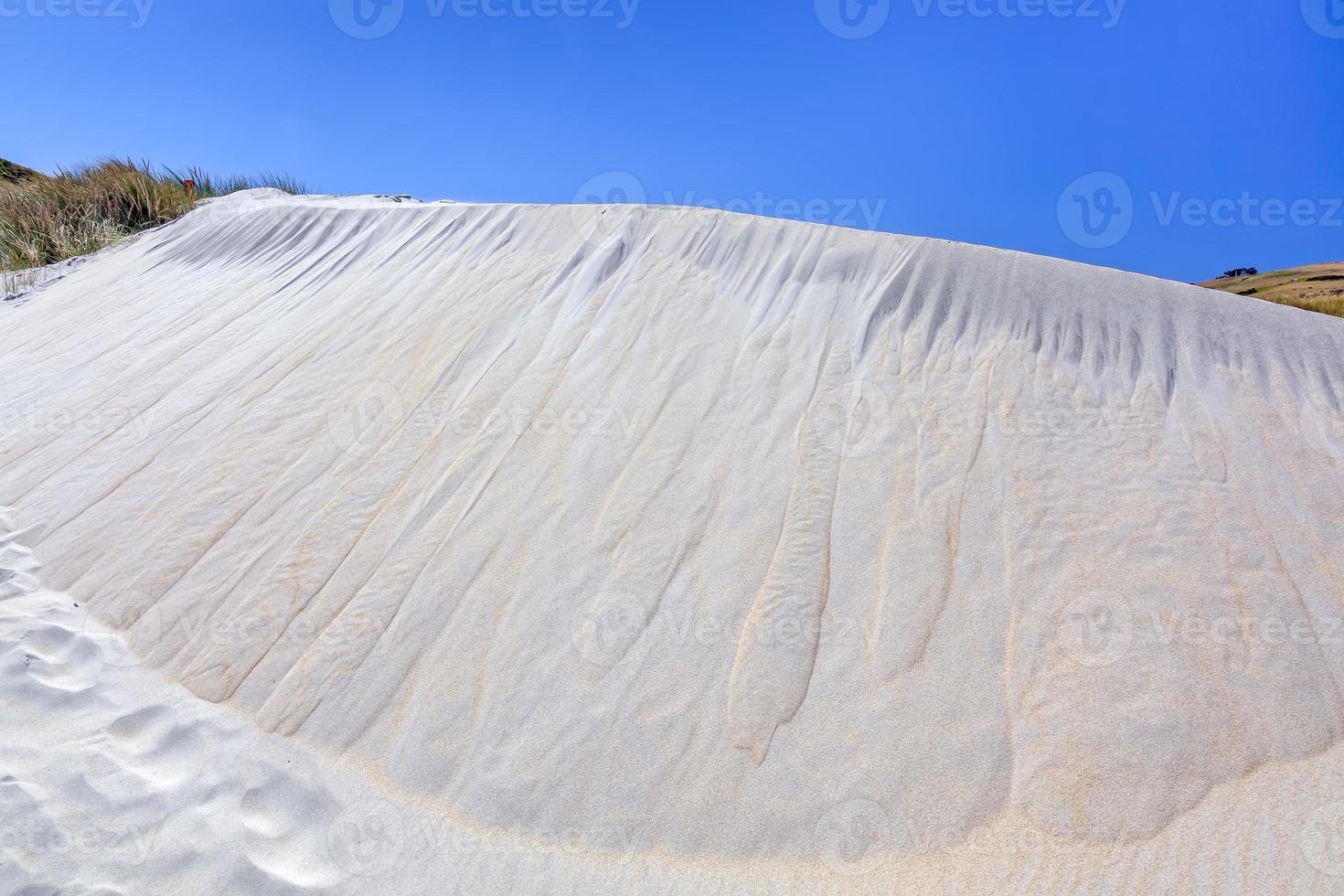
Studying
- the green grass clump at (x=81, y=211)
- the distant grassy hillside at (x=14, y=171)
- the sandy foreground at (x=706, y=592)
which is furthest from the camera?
the distant grassy hillside at (x=14, y=171)

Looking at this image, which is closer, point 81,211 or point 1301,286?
point 81,211

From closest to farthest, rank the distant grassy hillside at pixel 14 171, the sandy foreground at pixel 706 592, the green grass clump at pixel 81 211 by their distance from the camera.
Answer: the sandy foreground at pixel 706 592 < the green grass clump at pixel 81 211 < the distant grassy hillside at pixel 14 171

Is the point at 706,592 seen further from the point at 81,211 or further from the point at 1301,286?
the point at 1301,286

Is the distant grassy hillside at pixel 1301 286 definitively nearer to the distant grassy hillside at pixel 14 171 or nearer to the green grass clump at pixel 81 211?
the green grass clump at pixel 81 211

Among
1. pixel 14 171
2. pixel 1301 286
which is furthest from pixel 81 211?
pixel 1301 286

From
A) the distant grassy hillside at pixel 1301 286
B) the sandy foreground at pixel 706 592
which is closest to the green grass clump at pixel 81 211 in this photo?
the sandy foreground at pixel 706 592

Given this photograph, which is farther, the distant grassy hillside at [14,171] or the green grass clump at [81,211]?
the distant grassy hillside at [14,171]

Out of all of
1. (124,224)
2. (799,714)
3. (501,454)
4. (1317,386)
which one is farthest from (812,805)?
(124,224)
